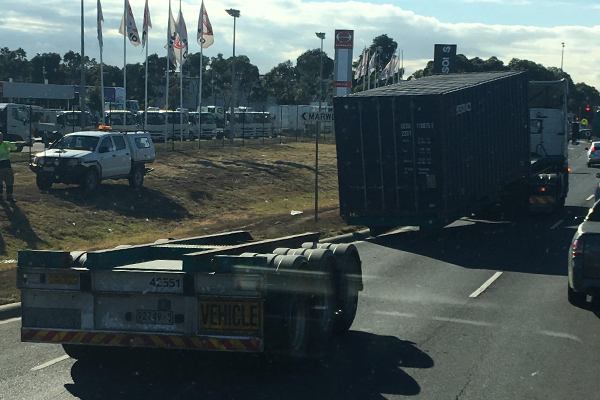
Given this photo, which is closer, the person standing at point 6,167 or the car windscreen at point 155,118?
the person standing at point 6,167

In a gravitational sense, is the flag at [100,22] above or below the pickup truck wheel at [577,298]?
above

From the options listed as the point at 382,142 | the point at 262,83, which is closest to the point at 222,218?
the point at 382,142

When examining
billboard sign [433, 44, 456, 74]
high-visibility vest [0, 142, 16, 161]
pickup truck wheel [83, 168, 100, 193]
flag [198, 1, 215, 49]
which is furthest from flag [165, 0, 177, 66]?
high-visibility vest [0, 142, 16, 161]

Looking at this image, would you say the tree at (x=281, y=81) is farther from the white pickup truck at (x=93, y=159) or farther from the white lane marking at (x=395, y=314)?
the white lane marking at (x=395, y=314)

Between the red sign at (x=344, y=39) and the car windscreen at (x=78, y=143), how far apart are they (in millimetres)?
12805

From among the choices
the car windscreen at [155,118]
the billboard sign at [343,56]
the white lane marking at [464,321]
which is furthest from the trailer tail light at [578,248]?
the car windscreen at [155,118]

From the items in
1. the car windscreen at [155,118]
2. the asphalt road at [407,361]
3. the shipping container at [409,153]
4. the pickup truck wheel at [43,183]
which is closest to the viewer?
the asphalt road at [407,361]

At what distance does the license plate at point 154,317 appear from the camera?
704cm

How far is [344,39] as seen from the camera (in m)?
34.1

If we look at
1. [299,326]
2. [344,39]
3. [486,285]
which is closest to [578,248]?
[486,285]

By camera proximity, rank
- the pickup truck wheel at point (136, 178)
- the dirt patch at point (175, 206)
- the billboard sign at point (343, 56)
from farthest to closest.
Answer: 1. the billboard sign at point (343, 56)
2. the pickup truck wheel at point (136, 178)
3. the dirt patch at point (175, 206)

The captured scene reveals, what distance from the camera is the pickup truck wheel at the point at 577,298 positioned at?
36.4 ft

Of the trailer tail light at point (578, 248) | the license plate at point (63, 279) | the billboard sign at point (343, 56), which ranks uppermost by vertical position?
the billboard sign at point (343, 56)

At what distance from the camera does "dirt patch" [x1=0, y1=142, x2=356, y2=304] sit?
18984 mm
